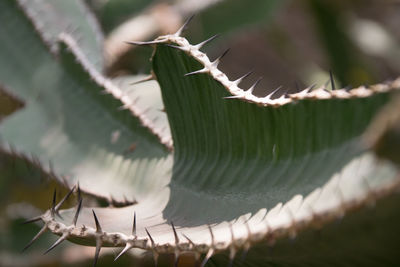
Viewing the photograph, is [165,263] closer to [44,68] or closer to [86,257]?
[86,257]

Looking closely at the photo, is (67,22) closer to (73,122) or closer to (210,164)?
(73,122)

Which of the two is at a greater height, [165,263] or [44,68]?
[44,68]

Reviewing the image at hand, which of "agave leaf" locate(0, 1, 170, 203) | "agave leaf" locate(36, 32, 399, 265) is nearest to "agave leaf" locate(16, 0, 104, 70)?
"agave leaf" locate(0, 1, 170, 203)

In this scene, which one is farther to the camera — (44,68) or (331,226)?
(44,68)

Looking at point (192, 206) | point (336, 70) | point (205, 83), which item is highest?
point (205, 83)

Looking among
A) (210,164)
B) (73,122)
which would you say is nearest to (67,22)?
(73,122)

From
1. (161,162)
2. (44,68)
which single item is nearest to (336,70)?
(44,68)

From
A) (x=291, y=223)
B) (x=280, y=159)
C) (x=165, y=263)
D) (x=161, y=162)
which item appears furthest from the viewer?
(x=165, y=263)

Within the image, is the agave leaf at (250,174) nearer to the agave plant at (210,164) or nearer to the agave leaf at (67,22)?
the agave plant at (210,164)
